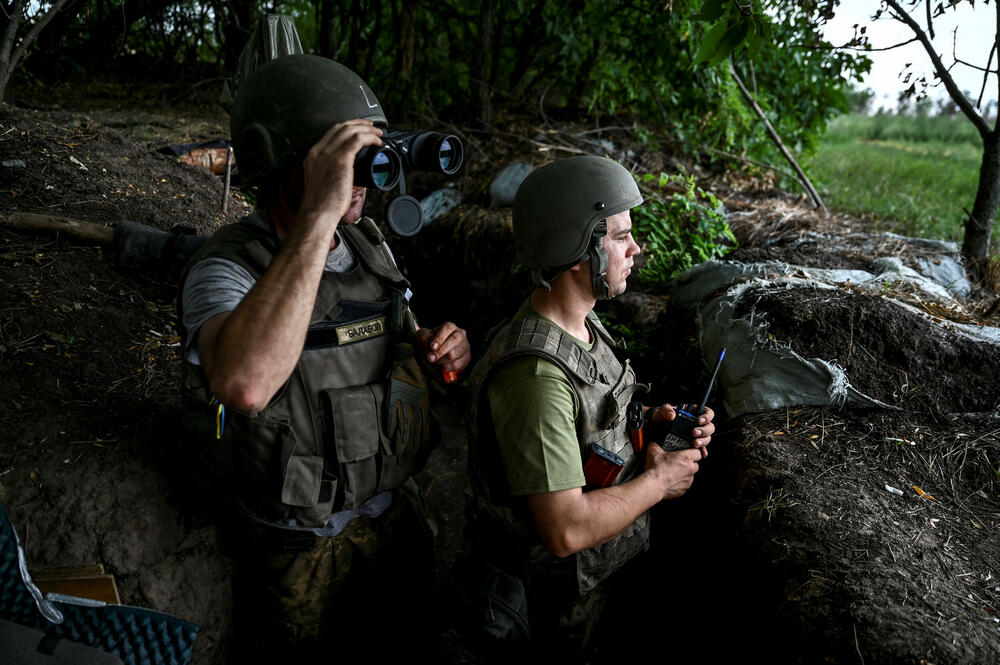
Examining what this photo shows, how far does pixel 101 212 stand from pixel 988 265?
4.98 metres

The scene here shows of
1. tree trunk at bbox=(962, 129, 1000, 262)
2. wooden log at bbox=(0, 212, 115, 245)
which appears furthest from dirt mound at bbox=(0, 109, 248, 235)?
tree trunk at bbox=(962, 129, 1000, 262)

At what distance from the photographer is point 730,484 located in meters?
2.37

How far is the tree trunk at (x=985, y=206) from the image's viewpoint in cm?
339

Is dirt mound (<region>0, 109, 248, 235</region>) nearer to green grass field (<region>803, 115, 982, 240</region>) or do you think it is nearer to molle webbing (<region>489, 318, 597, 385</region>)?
molle webbing (<region>489, 318, 597, 385</region>)

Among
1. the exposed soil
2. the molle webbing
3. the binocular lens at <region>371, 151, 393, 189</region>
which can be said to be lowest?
the exposed soil

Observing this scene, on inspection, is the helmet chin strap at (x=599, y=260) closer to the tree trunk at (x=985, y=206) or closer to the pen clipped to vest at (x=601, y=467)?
the pen clipped to vest at (x=601, y=467)

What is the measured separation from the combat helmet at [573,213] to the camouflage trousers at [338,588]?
1.18 metres

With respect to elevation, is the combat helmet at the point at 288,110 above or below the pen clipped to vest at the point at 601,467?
above

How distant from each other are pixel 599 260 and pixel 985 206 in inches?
114

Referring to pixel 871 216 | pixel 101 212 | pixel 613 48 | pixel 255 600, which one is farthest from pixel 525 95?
pixel 255 600

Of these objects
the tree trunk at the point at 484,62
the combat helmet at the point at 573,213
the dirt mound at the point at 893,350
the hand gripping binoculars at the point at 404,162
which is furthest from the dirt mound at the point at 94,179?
the dirt mound at the point at 893,350

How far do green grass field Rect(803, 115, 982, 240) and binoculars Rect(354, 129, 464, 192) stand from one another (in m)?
4.41

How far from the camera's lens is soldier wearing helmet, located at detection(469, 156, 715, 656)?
5.77 ft

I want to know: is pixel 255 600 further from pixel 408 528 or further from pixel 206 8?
pixel 206 8
